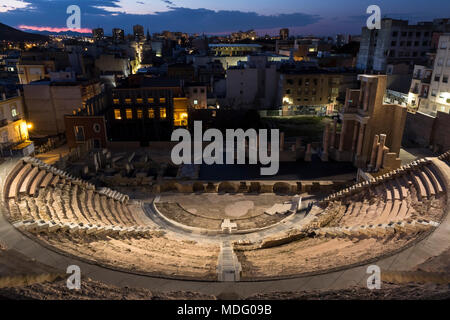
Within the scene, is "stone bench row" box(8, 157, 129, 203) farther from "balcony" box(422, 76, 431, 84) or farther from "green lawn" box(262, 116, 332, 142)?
"balcony" box(422, 76, 431, 84)

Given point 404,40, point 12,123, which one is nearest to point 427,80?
point 404,40

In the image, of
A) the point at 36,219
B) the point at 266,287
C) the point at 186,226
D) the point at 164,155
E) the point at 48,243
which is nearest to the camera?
the point at 266,287

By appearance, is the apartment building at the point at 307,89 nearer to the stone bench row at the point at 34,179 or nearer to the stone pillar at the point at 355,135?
the stone pillar at the point at 355,135

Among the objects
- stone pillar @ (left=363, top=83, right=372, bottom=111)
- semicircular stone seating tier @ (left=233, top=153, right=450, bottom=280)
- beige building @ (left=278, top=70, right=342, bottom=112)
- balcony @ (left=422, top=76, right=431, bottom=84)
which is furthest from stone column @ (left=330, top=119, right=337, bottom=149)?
beige building @ (left=278, top=70, right=342, bottom=112)

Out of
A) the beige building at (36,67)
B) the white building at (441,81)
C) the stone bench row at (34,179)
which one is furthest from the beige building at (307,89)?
the stone bench row at (34,179)

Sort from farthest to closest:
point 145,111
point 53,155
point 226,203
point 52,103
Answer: point 145,111, point 52,103, point 53,155, point 226,203

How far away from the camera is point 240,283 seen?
10391 millimetres

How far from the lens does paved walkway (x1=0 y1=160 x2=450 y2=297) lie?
32.9ft

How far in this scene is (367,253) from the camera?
12.5 meters

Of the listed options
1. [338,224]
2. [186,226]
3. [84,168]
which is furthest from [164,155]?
[338,224]

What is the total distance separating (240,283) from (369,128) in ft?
71.4

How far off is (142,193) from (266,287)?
16.7 m

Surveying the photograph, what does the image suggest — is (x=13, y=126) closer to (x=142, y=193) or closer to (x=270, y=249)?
(x=142, y=193)

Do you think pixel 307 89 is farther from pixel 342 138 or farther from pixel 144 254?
pixel 144 254
